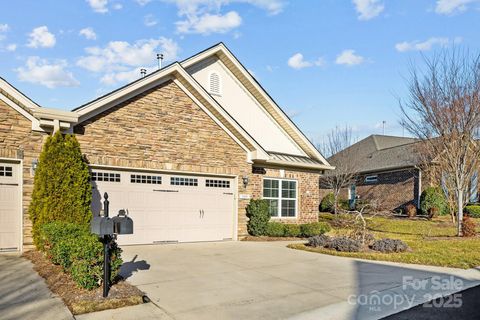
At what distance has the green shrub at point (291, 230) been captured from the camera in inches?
635

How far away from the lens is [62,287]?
672 cm

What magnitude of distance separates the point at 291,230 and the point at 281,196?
1.89 m

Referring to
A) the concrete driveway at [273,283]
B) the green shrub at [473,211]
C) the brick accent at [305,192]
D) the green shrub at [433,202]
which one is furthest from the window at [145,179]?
the green shrub at [473,211]

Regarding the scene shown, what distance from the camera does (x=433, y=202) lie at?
80.8 feet

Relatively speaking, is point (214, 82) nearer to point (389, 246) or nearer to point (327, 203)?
point (389, 246)

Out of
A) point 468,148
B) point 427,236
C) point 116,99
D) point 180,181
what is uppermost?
point 116,99

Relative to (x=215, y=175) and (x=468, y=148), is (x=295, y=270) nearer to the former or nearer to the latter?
(x=215, y=175)

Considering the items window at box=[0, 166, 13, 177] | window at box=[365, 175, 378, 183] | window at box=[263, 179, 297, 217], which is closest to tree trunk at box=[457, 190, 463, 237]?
window at box=[263, 179, 297, 217]

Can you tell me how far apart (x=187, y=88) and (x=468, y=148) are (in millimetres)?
12046

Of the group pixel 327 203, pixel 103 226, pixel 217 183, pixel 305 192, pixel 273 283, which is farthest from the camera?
pixel 327 203

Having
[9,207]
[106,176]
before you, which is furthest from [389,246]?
[9,207]

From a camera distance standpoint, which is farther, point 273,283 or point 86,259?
point 273,283

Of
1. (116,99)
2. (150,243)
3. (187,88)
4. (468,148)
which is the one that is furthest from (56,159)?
(468,148)

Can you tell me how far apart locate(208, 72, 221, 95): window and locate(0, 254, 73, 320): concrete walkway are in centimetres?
1093
